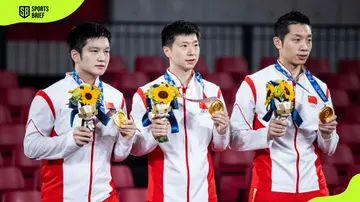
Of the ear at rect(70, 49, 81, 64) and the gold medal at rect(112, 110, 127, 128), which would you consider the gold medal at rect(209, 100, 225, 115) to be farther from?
the ear at rect(70, 49, 81, 64)

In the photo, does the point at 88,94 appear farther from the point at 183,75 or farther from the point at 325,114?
the point at 325,114

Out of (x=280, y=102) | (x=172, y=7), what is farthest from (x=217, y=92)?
(x=172, y=7)

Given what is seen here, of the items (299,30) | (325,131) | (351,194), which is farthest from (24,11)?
(351,194)

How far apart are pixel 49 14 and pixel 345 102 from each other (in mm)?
3608

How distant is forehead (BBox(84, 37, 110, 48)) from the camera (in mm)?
5246

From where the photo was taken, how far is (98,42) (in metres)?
5.25

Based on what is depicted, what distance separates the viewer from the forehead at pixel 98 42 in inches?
207

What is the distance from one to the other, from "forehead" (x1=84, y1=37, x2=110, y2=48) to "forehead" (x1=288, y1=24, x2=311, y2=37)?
1098 mm

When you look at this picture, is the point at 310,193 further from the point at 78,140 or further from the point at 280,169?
the point at 78,140

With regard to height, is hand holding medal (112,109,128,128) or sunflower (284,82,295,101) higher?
sunflower (284,82,295,101)

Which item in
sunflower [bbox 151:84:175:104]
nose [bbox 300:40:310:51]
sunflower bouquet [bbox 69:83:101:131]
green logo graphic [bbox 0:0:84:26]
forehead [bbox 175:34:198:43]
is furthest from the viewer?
green logo graphic [bbox 0:0:84:26]

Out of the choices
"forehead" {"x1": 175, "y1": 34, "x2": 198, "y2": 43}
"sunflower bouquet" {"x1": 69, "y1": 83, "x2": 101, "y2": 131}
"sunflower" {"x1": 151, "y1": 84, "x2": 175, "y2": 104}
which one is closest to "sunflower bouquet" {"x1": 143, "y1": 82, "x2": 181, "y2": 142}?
"sunflower" {"x1": 151, "y1": 84, "x2": 175, "y2": 104}

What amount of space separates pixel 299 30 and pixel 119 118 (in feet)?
4.19

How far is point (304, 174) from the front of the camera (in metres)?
5.45
